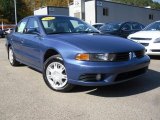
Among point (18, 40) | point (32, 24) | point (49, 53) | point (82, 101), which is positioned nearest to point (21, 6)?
point (18, 40)

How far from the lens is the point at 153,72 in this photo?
716 cm

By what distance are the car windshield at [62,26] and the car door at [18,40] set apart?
1.06 m

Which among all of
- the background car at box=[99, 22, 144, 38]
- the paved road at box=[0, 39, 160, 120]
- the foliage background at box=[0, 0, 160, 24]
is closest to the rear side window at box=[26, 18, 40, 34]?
the paved road at box=[0, 39, 160, 120]

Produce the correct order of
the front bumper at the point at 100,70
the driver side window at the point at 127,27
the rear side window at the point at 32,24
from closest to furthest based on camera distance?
the front bumper at the point at 100,70 < the rear side window at the point at 32,24 < the driver side window at the point at 127,27

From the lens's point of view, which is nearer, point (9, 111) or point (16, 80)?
point (9, 111)

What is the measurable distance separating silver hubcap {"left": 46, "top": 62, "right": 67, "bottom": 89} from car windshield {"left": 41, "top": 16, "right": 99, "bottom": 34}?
912 mm

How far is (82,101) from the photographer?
16.1 feet

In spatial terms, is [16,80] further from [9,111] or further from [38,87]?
[9,111]

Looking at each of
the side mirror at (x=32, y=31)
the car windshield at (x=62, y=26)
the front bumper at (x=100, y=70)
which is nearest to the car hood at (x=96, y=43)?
the front bumper at (x=100, y=70)

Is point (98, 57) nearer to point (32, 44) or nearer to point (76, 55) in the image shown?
point (76, 55)

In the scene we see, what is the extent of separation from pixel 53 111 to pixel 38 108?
29 cm

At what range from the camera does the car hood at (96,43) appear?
5035 millimetres

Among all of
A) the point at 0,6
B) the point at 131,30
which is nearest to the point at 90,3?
the point at 131,30

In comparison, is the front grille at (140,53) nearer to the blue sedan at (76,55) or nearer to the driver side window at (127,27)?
the blue sedan at (76,55)
